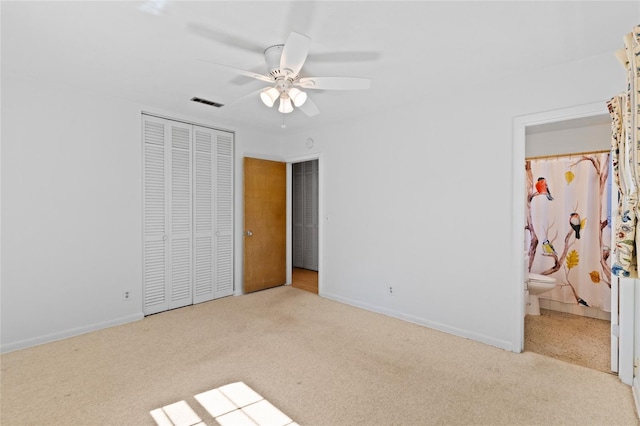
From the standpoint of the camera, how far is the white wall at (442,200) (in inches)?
109

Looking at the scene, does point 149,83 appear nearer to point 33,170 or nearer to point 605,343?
point 33,170

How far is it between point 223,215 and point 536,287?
4085 millimetres

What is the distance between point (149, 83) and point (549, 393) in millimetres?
4160

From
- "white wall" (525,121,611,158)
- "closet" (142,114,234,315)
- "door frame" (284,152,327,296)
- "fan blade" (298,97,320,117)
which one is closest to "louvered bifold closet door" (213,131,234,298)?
"closet" (142,114,234,315)

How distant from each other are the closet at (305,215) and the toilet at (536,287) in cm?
370

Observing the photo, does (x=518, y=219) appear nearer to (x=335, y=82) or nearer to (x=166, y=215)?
(x=335, y=82)

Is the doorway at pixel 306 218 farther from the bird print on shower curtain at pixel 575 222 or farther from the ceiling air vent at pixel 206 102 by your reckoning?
the bird print on shower curtain at pixel 575 222

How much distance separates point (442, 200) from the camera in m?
3.22

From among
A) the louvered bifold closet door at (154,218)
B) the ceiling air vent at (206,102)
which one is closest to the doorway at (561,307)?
the ceiling air vent at (206,102)

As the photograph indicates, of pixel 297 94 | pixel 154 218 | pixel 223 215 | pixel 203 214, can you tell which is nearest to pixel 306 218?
pixel 223 215

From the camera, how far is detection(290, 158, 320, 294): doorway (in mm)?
6352

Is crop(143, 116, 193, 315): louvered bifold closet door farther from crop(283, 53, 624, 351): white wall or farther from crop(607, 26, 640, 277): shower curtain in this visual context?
crop(607, 26, 640, 277): shower curtain

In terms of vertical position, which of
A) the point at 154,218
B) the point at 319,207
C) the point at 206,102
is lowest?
the point at 154,218

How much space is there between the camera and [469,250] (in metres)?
3.04
